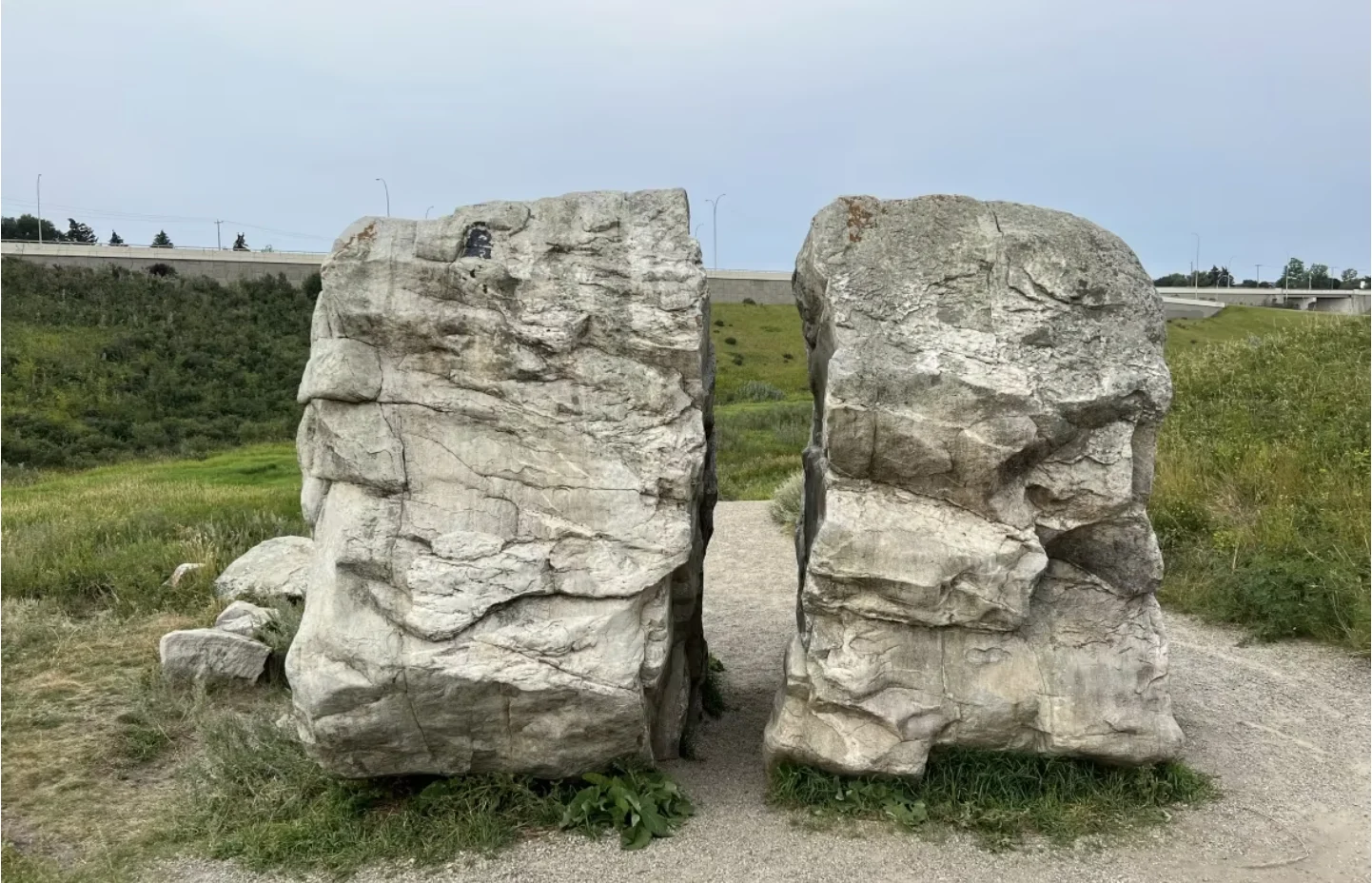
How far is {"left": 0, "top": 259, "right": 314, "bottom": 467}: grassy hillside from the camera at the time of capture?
26.2 m

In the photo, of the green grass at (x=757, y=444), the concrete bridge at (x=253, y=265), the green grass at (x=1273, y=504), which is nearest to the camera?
the green grass at (x=1273, y=504)

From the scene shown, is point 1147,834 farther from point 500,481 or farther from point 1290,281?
point 1290,281

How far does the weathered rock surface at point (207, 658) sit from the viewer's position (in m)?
7.48

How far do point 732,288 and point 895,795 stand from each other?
49.6 m

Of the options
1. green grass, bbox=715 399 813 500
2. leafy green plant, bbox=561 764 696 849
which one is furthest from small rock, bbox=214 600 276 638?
green grass, bbox=715 399 813 500

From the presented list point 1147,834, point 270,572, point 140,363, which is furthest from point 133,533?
point 140,363

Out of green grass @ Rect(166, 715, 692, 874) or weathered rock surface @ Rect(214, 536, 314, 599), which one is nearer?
green grass @ Rect(166, 715, 692, 874)

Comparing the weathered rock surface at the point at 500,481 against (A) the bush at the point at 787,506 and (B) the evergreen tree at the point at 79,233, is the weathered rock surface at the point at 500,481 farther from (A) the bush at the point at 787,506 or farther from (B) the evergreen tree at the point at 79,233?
(B) the evergreen tree at the point at 79,233

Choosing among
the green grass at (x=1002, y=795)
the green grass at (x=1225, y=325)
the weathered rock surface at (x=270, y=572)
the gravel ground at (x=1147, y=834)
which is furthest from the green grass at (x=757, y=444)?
the green grass at (x=1225, y=325)

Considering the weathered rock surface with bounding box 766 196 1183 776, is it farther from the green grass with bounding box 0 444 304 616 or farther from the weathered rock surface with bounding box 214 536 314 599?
the green grass with bounding box 0 444 304 616

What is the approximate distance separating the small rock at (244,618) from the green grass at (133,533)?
103 cm

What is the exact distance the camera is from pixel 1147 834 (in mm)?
5254

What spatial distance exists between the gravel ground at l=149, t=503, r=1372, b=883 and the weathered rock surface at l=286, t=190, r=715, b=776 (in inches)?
21.2

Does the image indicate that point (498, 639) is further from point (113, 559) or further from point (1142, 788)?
point (113, 559)
